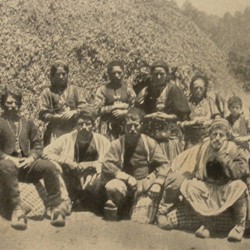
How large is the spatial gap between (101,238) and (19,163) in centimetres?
77

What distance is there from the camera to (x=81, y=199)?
4934mm

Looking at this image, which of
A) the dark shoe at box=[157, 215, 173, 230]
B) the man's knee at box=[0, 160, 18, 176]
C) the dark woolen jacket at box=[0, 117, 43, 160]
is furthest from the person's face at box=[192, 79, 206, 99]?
the man's knee at box=[0, 160, 18, 176]

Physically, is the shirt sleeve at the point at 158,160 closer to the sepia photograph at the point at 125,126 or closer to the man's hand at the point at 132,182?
the sepia photograph at the point at 125,126

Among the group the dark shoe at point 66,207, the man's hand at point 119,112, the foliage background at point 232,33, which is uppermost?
the foliage background at point 232,33

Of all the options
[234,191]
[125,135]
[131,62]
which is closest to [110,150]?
[125,135]

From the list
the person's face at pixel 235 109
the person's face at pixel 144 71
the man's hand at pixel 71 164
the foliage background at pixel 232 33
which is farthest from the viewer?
the foliage background at pixel 232 33

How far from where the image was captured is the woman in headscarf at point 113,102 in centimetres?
534

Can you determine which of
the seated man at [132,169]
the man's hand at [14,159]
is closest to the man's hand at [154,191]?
the seated man at [132,169]

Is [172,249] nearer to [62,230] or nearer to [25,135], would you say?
[62,230]

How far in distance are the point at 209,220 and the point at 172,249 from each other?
34cm

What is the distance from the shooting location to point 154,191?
473 centimetres

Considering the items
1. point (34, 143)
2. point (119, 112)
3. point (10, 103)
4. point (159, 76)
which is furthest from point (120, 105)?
point (10, 103)

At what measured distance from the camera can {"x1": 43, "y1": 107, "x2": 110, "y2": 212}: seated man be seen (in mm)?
4859

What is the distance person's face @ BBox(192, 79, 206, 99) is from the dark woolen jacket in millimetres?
1339
